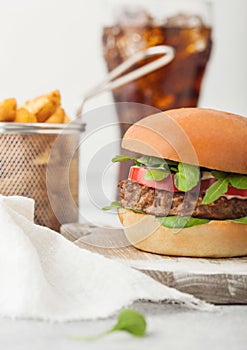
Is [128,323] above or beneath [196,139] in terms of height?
beneath

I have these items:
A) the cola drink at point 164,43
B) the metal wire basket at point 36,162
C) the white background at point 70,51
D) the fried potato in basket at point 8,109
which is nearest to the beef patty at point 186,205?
the metal wire basket at point 36,162

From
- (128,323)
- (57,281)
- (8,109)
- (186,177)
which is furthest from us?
(8,109)

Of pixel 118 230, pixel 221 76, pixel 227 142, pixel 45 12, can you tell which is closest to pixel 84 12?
pixel 45 12

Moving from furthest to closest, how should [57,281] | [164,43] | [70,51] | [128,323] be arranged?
[70,51], [164,43], [57,281], [128,323]

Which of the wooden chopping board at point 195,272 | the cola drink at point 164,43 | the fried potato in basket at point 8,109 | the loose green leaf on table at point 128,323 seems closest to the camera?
the loose green leaf on table at point 128,323

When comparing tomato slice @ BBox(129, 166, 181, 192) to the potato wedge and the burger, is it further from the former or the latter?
the potato wedge

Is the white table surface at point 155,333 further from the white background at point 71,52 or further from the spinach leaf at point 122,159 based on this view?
the white background at point 71,52

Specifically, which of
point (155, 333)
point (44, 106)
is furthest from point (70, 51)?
point (155, 333)

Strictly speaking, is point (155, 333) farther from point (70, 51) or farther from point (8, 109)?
point (70, 51)
